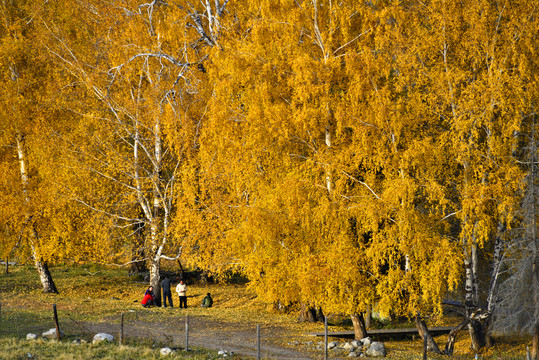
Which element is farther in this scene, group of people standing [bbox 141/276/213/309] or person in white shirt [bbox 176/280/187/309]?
person in white shirt [bbox 176/280/187/309]

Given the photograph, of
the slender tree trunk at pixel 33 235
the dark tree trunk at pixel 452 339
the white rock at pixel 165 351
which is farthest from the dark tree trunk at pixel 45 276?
the dark tree trunk at pixel 452 339

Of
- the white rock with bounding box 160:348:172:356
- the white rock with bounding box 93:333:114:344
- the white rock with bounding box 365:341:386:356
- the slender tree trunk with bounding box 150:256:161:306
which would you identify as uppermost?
the slender tree trunk with bounding box 150:256:161:306

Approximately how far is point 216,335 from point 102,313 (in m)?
5.34

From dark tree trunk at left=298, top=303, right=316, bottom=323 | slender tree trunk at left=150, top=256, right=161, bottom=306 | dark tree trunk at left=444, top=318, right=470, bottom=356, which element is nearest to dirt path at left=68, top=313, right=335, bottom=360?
dark tree trunk at left=298, top=303, right=316, bottom=323

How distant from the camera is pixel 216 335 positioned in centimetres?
1884

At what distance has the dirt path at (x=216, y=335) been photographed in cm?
1630

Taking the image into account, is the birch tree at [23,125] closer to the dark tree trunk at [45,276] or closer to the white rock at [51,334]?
the dark tree trunk at [45,276]

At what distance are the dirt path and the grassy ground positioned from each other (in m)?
0.63

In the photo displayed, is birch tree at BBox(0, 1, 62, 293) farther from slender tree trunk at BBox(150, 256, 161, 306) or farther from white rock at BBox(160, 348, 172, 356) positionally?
white rock at BBox(160, 348, 172, 356)

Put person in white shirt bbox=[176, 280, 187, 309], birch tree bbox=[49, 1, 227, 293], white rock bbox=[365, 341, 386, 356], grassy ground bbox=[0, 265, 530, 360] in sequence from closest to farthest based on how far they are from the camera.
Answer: grassy ground bbox=[0, 265, 530, 360] < white rock bbox=[365, 341, 386, 356] < birch tree bbox=[49, 1, 227, 293] < person in white shirt bbox=[176, 280, 187, 309]

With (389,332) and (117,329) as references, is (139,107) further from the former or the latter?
(389,332)

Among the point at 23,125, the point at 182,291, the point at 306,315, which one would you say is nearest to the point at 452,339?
the point at 306,315

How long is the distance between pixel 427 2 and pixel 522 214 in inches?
289

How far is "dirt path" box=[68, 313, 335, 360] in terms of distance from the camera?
642 inches
